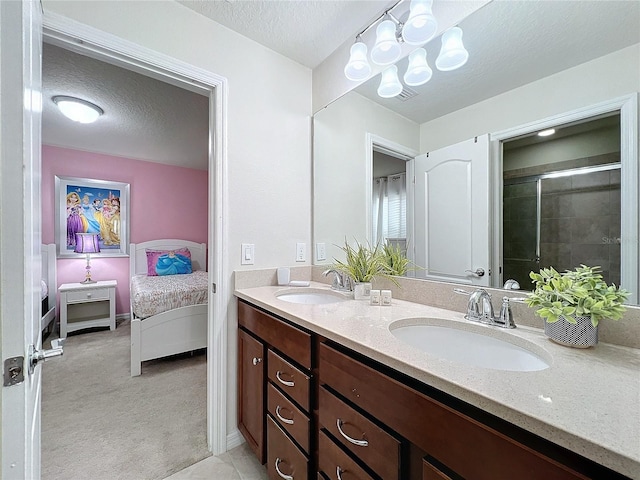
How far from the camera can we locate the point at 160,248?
14.0 feet

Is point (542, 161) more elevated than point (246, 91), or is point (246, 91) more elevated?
point (246, 91)

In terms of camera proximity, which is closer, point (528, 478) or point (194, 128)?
point (528, 478)

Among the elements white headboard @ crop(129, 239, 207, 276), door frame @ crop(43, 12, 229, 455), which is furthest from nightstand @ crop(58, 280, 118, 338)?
door frame @ crop(43, 12, 229, 455)

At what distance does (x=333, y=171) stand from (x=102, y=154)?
3906 mm

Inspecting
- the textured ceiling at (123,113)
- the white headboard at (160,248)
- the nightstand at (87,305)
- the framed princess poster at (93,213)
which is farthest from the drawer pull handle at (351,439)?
the framed princess poster at (93,213)

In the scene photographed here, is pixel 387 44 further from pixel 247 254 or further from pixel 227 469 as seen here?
pixel 227 469

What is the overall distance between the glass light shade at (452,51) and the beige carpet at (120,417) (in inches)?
95.0

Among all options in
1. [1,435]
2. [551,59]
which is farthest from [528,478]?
[551,59]

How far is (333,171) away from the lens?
192cm

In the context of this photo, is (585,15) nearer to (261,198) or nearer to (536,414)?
(536,414)

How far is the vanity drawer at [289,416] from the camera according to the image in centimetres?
103

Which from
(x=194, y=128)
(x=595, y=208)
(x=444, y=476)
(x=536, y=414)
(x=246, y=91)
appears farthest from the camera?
(x=194, y=128)

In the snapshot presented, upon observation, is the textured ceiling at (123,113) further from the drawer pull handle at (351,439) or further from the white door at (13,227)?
the drawer pull handle at (351,439)

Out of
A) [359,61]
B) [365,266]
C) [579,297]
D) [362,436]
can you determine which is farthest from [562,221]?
[359,61]
